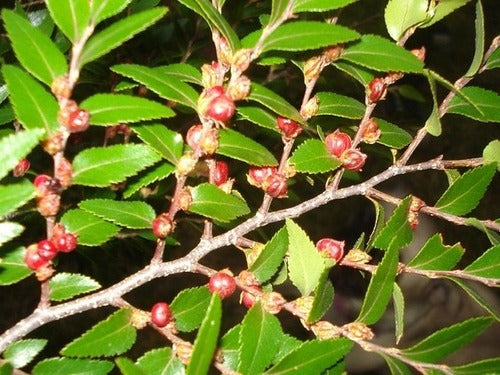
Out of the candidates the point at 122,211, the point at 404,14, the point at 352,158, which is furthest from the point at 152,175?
the point at 404,14

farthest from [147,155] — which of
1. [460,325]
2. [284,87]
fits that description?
[284,87]

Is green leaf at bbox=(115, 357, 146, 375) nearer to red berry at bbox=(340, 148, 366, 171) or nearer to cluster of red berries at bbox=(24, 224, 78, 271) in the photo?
cluster of red berries at bbox=(24, 224, 78, 271)

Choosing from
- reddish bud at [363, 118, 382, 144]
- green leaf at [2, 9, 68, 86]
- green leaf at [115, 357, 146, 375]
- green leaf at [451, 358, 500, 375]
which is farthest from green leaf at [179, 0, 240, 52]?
green leaf at [451, 358, 500, 375]

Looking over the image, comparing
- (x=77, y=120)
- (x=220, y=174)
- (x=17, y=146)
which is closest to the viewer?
(x=17, y=146)

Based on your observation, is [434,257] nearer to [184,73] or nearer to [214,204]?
[214,204]

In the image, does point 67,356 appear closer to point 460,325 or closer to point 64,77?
point 64,77

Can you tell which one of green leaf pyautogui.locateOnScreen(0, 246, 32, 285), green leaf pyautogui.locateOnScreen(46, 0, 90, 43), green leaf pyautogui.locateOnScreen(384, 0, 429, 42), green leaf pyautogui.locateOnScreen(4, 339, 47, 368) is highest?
green leaf pyautogui.locateOnScreen(384, 0, 429, 42)

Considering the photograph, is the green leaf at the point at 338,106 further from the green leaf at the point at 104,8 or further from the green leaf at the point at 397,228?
the green leaf at the point at 104,8
